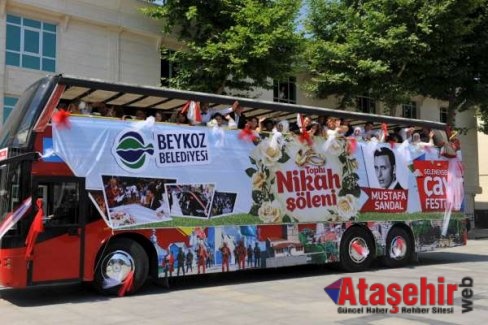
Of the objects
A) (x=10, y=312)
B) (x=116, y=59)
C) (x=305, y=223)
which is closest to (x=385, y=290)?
(x=305, y=223)

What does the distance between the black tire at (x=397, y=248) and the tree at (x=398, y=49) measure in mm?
10453

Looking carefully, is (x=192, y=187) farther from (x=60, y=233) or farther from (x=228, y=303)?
(x=60, y=233)

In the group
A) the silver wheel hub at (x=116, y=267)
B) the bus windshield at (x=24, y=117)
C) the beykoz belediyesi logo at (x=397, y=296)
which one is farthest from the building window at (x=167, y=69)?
the silver wheel hub at (x=116, y=267)

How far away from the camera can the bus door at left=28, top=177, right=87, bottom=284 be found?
927 centimetres

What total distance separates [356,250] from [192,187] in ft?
15.5

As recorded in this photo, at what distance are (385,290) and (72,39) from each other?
51.2ft

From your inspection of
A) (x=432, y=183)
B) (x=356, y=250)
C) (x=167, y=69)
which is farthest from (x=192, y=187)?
(x=167, y=69)

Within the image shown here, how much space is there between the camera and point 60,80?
9664 mm

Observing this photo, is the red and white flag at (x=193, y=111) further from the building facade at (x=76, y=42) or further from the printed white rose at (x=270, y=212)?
the building facade at (x=76, y=42)

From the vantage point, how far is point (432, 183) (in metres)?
15.4

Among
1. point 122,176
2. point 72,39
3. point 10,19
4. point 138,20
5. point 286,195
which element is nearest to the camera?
point 122,176

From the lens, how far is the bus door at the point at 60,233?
9273 mm

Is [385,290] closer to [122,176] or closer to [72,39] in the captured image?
[122,176]

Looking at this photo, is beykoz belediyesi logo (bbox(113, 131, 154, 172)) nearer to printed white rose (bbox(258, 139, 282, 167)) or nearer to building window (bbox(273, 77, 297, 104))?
printed white rose (bbox(258, 139, 282, 167))
